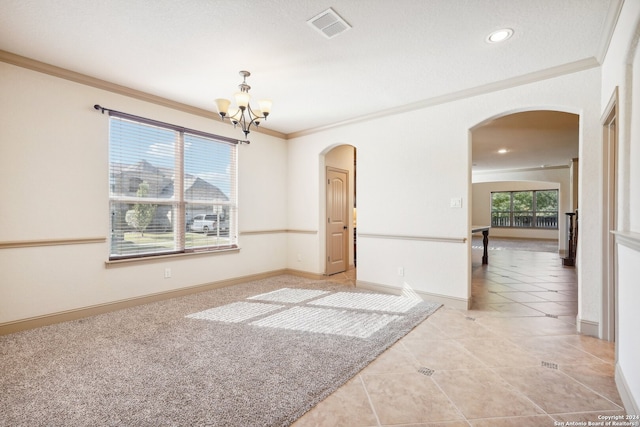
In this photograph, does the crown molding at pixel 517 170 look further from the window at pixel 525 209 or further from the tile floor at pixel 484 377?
the tile floor at pixel 484 377

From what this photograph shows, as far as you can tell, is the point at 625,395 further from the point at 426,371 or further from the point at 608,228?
the point at 608,228

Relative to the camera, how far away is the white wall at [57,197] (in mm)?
2854

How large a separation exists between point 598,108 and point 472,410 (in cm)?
299

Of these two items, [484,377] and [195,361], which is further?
[195,361]

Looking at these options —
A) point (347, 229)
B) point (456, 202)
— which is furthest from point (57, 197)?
point (456, 202)

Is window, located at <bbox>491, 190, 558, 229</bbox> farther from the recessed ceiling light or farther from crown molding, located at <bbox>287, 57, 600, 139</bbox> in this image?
the recessed ceiling light

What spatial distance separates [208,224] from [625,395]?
457 centimetres

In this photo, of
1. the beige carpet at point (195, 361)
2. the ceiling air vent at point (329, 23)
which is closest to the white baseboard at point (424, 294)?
the beige carpet at point (195, 361)

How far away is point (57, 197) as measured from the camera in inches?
123

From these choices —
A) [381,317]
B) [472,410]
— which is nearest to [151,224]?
[381,317]

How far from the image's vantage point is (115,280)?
3.52m

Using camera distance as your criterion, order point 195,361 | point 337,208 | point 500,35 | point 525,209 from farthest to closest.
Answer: point 525,209, point 337,208, point 500,35, point 195,361

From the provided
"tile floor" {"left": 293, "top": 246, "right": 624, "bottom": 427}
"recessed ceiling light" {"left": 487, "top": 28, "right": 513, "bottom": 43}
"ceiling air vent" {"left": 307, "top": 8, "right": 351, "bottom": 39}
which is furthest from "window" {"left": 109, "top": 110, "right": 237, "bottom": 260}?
"recessed ceiling light" {"left": 487, "top": 28, "right": 513, "bottom": 43}

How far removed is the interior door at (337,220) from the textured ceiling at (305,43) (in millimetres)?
2061
